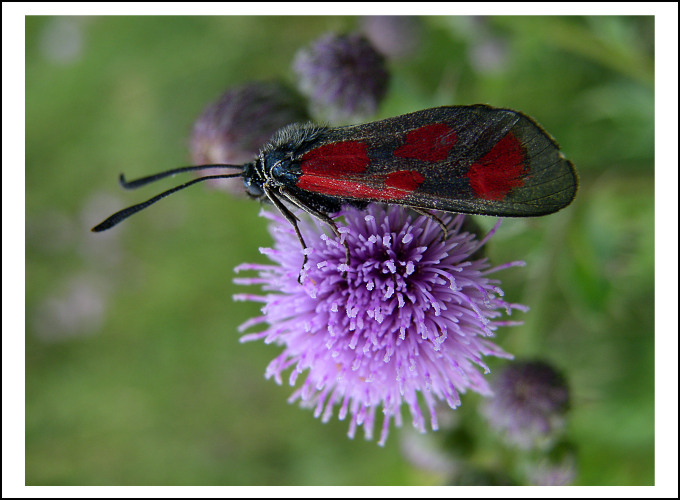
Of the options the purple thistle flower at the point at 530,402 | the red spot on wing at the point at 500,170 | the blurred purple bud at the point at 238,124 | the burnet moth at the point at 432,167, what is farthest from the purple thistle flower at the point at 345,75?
the purple thistle flower at the point at 530,402

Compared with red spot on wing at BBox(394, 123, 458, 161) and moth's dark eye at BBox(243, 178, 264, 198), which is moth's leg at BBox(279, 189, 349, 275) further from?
red spot on wing at BBox(394, 123, 458, 161)

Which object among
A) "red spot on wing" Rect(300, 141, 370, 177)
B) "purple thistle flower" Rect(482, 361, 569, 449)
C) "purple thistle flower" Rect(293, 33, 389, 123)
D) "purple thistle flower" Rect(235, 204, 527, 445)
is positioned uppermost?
"purple thistle flower" Rect(293, 33, 389, 123)

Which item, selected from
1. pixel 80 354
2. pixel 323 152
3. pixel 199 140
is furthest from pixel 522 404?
pixel 80 354

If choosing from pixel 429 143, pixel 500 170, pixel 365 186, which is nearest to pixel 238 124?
pixel 365 186

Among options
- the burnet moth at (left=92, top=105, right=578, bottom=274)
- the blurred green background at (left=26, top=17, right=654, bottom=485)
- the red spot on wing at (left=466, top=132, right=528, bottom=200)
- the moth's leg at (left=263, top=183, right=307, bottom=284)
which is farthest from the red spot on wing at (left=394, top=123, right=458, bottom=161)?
the blurred green background at (left=26, top=17, right=654, bottom=485)

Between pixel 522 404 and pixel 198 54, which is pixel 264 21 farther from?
pixel 522 404

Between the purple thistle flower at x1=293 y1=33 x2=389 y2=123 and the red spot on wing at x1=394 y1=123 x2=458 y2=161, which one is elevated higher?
the purple thistle flower at x1=293 y1=33 x2=389 y2=123

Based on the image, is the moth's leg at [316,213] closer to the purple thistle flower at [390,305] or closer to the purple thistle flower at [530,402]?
the purple thistle flower at [390,305]
